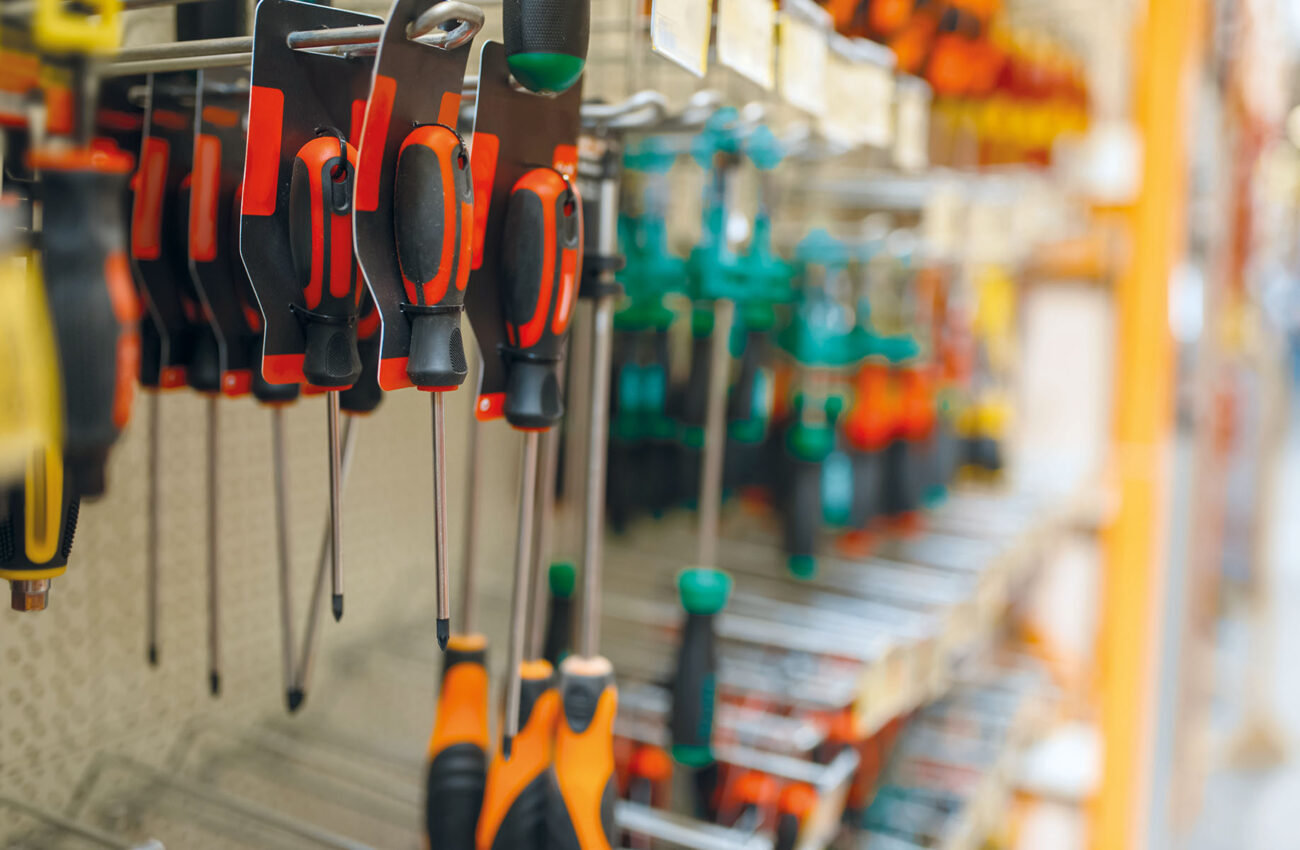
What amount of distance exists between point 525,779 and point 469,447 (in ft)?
0.94

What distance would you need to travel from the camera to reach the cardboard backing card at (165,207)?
1.93 ft

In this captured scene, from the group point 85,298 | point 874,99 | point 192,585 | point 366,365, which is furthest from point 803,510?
point 85,298

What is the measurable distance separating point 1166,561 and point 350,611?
179 centimetres

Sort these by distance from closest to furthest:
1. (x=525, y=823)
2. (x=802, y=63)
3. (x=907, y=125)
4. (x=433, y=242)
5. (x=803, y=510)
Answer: (x=433, y=242)
(x=525, y=823)
(x=802, y=63)
(x=907, y=125)
(x=803, y=510)

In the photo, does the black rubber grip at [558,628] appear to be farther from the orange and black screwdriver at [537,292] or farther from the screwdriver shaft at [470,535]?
the orange and black screwdriver at [537,292]

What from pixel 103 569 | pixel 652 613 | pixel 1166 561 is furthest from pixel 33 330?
pixel 1166 561

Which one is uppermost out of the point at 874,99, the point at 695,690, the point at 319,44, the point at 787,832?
the point at 874,99

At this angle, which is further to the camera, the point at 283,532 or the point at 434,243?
Result: the point at 283,532

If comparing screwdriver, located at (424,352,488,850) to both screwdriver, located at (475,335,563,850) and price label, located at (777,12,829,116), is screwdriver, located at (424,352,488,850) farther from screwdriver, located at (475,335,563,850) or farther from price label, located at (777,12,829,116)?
price label, located at (777,12,829,116)

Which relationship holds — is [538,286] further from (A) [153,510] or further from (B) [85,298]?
(A) [153,510]

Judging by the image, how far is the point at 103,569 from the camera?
2.61 ft

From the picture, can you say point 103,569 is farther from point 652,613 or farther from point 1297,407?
point 1297,407

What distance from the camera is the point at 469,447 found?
876 mm

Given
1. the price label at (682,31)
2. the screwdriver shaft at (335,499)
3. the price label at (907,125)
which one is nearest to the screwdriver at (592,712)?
the price label at (682,31)
